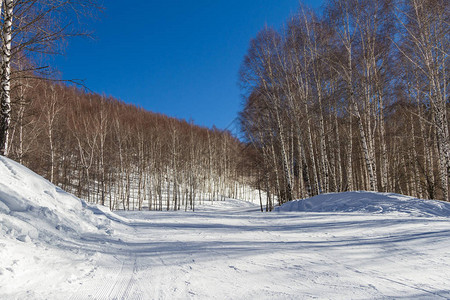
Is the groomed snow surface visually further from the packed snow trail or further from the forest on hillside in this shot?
the forest on hillside

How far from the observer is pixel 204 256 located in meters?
3.60

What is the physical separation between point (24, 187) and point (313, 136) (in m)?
16.3

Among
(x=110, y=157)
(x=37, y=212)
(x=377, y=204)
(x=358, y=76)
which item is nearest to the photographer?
(x=37, y=212)

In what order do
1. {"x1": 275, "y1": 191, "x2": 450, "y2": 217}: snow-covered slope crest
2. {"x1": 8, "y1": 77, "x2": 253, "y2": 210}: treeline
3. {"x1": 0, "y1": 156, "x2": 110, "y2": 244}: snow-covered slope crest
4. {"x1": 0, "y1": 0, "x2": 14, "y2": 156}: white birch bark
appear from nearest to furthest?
{"x1": 0, "y1": 156, "x2": 110, "y2": 244}: snow-covered slope crest → {"x1": 0, "y1": 0, "x2": 14, "y2": 156}: white birch bark → {"x1": 275, "y1": 191, "x2": 450, "y2": 217}: snow-covered slope crest → {"x1": 8, "y1": 77, "x2": 253, "y2": 210}: treeline

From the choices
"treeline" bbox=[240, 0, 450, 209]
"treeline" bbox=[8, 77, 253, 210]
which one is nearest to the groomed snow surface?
"treeline" bbox=[240, 0, 450, 209]

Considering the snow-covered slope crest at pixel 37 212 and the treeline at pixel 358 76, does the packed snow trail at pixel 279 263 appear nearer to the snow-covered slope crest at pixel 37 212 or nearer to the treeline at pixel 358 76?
the snow-covered slope crest at pixel 37 212

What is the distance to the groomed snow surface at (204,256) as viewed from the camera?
2.46 metres

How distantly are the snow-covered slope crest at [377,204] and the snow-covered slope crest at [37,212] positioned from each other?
778 cm

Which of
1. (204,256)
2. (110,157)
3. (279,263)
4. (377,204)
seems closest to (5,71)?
(204,256)

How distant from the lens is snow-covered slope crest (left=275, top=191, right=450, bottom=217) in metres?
6.50

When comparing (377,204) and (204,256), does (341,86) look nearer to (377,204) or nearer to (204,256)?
(377,204)

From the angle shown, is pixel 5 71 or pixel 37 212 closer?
pixel 37 212

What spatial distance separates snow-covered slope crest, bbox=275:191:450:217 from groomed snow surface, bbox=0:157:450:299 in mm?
1479

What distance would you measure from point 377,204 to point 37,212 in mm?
9320
